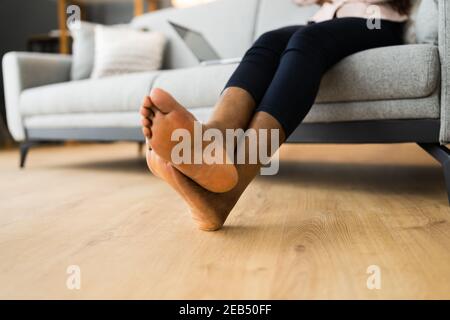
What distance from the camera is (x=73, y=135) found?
1879mm

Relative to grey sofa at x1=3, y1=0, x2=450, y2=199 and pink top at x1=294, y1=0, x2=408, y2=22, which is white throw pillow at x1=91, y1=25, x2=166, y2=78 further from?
pink top at x1=294, y1=0, x2=408, y2=22

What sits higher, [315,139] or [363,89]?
[363,89]

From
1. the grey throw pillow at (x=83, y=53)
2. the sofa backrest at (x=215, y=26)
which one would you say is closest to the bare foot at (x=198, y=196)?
the sofa backrest at (x=215, y=26)

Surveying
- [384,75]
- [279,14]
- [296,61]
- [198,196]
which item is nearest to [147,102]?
[198,196]

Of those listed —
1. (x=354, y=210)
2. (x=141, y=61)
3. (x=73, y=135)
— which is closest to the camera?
(x=354, y=210)

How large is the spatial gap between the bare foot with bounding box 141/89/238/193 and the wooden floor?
0.12m

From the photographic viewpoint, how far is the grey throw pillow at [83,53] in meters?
2.25

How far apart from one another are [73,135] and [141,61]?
0.50 metres

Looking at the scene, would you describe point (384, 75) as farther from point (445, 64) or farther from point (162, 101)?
point (162, 101)

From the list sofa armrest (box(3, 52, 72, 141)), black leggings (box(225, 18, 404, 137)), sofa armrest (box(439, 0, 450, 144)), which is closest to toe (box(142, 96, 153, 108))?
black leggings (box(225, 18, 404, 137))

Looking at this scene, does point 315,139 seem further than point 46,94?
No

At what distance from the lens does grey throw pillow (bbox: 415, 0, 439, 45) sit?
1082 millimetres
